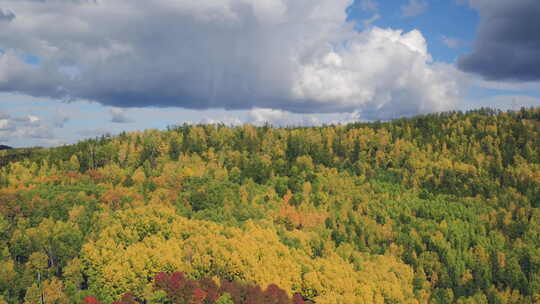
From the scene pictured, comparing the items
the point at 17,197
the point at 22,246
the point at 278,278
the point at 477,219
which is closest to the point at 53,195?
the point at 17,197

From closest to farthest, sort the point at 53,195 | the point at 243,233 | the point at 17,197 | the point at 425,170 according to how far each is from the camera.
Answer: the point at 243,233
the point at 17,197
the point at 53,195
the point at 425,170

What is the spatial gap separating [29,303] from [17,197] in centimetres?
5009

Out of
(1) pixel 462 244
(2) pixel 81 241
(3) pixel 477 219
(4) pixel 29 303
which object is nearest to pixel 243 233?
(2) pixel 81 241

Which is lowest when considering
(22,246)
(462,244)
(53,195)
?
(462,244)

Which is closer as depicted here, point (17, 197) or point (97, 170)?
point (17, 197)

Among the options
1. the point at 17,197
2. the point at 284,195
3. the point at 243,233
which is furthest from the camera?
the point at 284,195

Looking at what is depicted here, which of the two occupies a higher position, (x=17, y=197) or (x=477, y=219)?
(x=17, y=197)

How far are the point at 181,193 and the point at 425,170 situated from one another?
372ft

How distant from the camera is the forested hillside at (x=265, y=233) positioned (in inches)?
3642

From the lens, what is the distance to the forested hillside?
92500 millimetres

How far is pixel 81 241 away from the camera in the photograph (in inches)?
4313

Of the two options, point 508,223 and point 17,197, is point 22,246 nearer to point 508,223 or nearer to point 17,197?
point 17,197

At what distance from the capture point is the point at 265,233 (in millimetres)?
118125

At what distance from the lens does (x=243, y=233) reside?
119 meters
